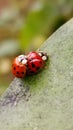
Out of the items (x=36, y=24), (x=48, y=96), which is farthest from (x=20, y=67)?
(x=36, y=24)

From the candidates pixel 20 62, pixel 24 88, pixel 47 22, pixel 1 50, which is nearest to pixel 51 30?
pixel 47 22

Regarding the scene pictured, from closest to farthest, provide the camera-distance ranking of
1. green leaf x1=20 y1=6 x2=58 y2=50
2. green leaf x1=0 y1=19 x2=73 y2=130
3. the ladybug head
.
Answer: green leaf x1=0 y1=19 x2=73 y2=130, the ladybug head, green leaf x1=20 y1=6 x2=58 y2=50

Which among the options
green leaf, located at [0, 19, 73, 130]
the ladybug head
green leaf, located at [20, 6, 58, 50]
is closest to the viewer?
green leaf, located at [0, 19, 73, 130]

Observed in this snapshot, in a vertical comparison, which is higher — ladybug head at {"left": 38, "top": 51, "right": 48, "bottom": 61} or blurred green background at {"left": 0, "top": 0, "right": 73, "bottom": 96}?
blurred green background at {"left": 0, "top": 0, "right": 73, "bottom": 96}

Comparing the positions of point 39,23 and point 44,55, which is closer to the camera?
point 44,55

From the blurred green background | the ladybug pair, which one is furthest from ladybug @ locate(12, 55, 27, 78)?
the blurred green background

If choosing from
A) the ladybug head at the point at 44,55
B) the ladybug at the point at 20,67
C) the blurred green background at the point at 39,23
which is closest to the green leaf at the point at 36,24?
the blurred green background at the point at 39,23

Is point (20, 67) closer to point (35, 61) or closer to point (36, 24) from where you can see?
point (35, 61)

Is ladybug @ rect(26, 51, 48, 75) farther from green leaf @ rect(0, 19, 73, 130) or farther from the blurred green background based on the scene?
the blurred green background
